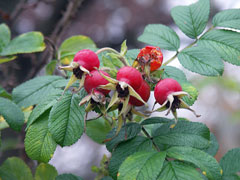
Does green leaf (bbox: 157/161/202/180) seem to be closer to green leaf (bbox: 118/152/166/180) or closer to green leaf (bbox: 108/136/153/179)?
green leaf (bbox: 118/152/166/180)

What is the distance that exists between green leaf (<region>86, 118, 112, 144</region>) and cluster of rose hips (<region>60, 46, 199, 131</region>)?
19.9 inches

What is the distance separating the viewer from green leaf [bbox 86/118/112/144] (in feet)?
5.09

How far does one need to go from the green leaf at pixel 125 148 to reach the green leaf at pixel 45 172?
39cm

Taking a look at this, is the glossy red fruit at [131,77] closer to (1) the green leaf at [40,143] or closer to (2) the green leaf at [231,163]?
(1) the green leaf at [40,143]

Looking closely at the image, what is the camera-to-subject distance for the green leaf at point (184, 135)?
3.35ft

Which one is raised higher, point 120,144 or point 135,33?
point 120,144

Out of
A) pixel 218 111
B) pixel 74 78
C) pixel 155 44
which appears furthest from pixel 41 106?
pixel 218 111

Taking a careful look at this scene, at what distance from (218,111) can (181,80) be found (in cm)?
481

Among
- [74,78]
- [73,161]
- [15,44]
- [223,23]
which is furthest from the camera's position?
[73,161]

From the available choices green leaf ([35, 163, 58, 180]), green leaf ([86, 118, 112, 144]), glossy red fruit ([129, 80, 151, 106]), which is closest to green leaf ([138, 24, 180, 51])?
glossy red fruit ([129, 80, 151, 106])

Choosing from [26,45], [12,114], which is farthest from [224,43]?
[26,45]

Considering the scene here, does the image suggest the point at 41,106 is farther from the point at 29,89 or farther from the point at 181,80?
the point at 181,80

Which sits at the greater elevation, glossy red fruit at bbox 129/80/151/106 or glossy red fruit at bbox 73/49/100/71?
glossy red fruit at bbox 73/49/100/71

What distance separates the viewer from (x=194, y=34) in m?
1.36
